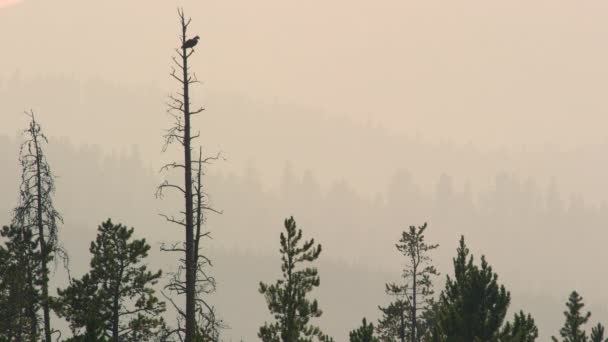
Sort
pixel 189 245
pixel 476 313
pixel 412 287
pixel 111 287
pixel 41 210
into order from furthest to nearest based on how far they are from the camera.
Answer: pixel 412 287
pixel 41 210
pixel 111 287
pixel 476 313
pixel 189 245

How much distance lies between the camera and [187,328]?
22172 mm

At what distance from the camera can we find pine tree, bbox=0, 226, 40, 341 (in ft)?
84.5

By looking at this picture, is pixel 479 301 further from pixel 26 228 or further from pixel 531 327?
pixel 26 228

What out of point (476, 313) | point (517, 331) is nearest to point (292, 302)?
point (476, 313)

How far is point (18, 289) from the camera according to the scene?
25.8 metres

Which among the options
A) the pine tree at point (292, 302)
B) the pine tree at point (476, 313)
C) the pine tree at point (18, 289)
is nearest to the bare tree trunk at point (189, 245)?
the pine tree at point (292, 302)

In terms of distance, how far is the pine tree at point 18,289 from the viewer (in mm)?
25766

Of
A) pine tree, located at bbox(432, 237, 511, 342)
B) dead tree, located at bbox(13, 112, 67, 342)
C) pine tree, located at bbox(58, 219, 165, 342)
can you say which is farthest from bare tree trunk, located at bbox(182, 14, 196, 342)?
pine tree, located at bbox(432, 237, 511, 342)

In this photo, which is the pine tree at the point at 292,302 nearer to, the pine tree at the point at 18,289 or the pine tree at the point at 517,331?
the pine tree at the point at 517,331

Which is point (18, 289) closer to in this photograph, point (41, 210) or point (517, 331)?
point (41, 210)

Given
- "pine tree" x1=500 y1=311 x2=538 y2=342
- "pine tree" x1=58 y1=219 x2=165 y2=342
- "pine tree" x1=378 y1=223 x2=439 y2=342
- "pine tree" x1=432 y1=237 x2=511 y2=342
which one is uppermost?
"pine tree" x1=378 y1=223 x2=439 y2=342

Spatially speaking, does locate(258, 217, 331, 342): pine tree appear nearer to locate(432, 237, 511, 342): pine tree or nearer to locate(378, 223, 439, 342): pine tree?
locate(432, 237, 511, 342): pine tree

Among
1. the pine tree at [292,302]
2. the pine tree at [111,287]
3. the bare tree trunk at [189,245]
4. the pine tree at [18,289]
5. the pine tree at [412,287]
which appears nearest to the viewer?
the bare tree trunk at [189,245]

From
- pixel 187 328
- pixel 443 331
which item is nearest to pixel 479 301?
pixel 443 331
